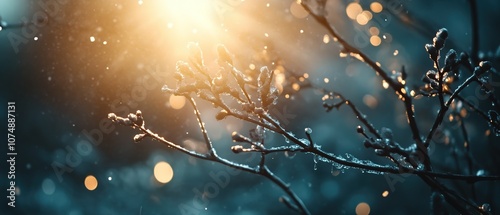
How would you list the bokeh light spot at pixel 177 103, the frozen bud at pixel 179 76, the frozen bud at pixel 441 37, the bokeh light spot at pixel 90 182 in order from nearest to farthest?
1. the frozen bud at pixel 441 37
2. the frozen bud at pixel 179 76
3. the bokeh light spot at pixel 177 103
4. the bokeh light spot at pixel 90 182

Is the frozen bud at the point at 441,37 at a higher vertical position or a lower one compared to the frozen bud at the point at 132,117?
lower

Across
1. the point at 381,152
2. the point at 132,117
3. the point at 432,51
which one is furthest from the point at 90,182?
the point at 432,51

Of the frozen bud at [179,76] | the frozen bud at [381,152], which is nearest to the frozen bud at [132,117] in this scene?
the frozen bud at [179,76]

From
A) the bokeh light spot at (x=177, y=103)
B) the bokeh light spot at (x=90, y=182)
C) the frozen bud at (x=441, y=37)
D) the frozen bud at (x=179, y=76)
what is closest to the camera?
the frozen bud at (x=441, y=37)

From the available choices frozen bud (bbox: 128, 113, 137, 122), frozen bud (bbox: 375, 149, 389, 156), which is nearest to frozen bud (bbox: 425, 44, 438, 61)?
frozen bud (bbox: 375, 149, 389, 156)

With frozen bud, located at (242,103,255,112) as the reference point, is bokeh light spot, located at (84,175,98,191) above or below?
above

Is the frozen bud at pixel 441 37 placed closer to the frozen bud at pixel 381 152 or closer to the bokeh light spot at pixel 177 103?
the frozen bud at pixel 381 152

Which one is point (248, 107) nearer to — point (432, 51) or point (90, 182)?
point (432, 51)

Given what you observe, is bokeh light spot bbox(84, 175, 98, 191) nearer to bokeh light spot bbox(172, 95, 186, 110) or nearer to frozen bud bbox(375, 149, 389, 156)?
bokeh light spot bbox(172, 95, 186, 110)

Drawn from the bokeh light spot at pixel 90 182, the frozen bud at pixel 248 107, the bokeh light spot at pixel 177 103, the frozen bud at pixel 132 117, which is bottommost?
the frozen bud at pixel 248 107

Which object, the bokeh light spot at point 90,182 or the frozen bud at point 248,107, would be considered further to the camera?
the bokeh light spot at point 90,182

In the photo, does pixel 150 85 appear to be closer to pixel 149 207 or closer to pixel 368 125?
pixel 149 207

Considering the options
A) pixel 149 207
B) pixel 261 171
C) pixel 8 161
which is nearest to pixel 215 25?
pixel 261 171
